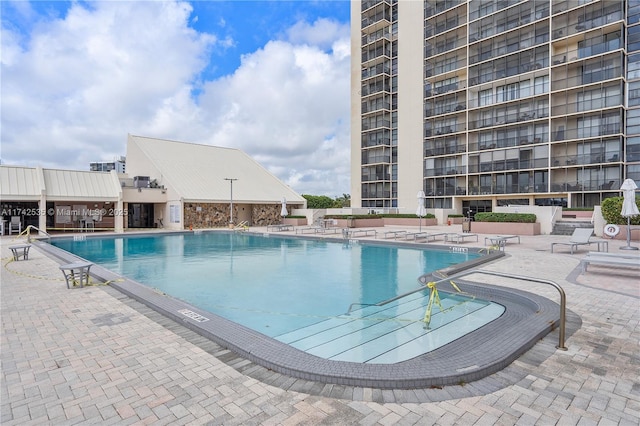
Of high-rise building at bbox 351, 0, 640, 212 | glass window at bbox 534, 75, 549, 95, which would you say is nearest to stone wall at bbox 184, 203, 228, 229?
high-rise building at bbox 351, 0, 640, 212

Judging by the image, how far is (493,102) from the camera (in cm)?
3077

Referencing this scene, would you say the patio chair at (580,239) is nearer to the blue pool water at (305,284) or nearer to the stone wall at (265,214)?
the blue pool water at (305,284)

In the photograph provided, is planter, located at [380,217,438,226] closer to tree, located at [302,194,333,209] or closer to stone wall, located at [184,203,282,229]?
stone wall, located at [184,203,282,229]

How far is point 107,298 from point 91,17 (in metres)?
10.00

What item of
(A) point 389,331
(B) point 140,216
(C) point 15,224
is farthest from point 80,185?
(A) point 389,331

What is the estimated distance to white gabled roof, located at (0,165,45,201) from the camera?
68.8 ft

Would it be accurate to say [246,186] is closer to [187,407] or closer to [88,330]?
[88,330]

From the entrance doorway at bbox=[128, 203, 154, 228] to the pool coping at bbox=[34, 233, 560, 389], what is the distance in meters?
26.2

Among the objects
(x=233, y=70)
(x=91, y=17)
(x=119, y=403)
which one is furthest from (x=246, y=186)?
(x=119, y=403)

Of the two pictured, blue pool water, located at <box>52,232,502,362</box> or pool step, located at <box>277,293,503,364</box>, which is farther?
blue pool water, located at <box>52,232,502,362</box>

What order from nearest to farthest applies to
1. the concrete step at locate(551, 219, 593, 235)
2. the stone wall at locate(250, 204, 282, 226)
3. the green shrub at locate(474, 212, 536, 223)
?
1. the concrete step at locate(551, 219, 593, 235)
2. the green shrub at locate(474, 212, 536, 223)
3. the stone wall at locate(250, 204, 282, 226)

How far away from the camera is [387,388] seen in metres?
3.28

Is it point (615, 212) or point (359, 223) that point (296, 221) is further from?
point (615, 212)

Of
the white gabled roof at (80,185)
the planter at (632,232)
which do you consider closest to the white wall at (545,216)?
the planter at (632,232)
